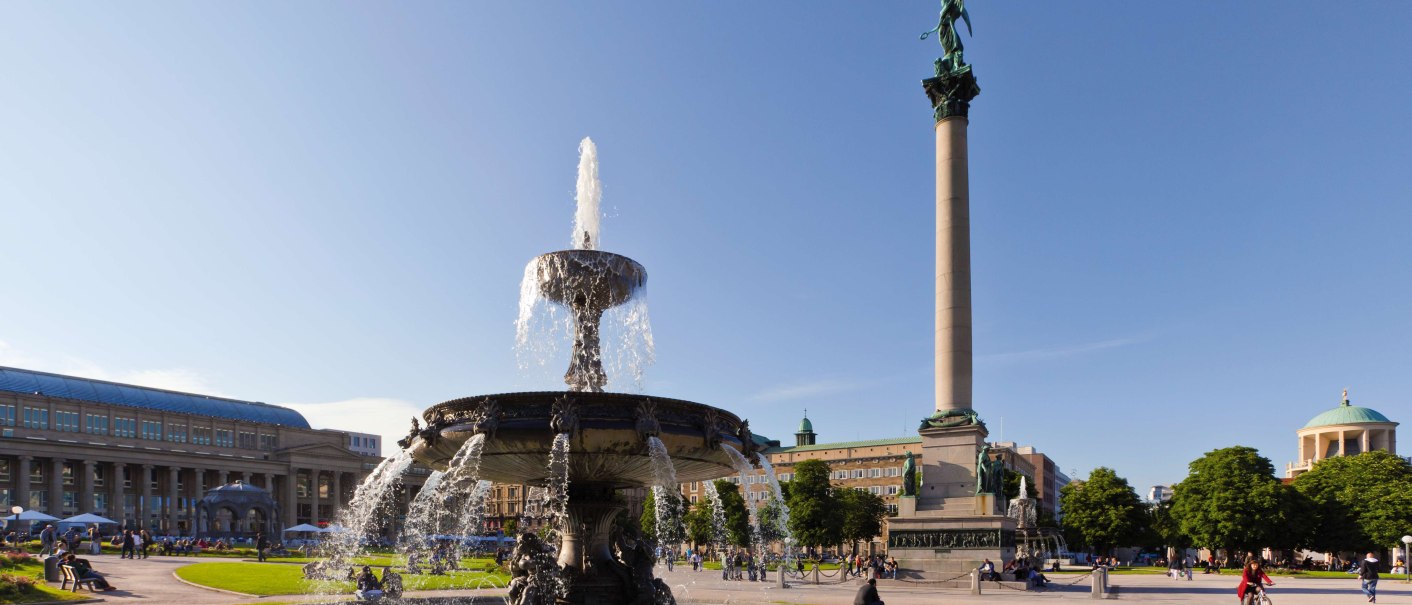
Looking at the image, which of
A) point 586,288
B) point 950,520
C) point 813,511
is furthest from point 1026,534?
point 813,511

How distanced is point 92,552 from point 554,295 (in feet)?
149

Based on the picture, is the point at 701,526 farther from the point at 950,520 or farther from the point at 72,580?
the point at 72,580

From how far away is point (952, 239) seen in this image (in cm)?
4819

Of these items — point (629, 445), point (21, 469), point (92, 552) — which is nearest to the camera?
point (629, 445)

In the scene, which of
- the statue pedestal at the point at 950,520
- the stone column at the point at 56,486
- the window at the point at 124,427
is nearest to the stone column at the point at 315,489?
the window at the point at 124,427

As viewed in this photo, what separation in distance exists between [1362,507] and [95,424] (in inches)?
5341

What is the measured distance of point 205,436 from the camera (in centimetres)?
14125

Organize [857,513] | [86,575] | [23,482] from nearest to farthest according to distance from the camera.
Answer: [86,575] → [857,513] → [23,482]

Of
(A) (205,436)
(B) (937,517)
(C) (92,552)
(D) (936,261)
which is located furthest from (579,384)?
(A) (205,436)

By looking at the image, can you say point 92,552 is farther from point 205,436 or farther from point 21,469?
point 205,436

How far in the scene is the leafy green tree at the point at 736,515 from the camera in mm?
90875

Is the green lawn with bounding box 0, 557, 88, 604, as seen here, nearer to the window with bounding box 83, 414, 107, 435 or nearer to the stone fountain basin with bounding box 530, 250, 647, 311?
the stone fountain basin with bounding box 530, 250, 647, 311

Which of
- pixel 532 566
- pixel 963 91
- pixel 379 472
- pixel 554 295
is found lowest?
pixel 532 566

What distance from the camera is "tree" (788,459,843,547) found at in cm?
9056
